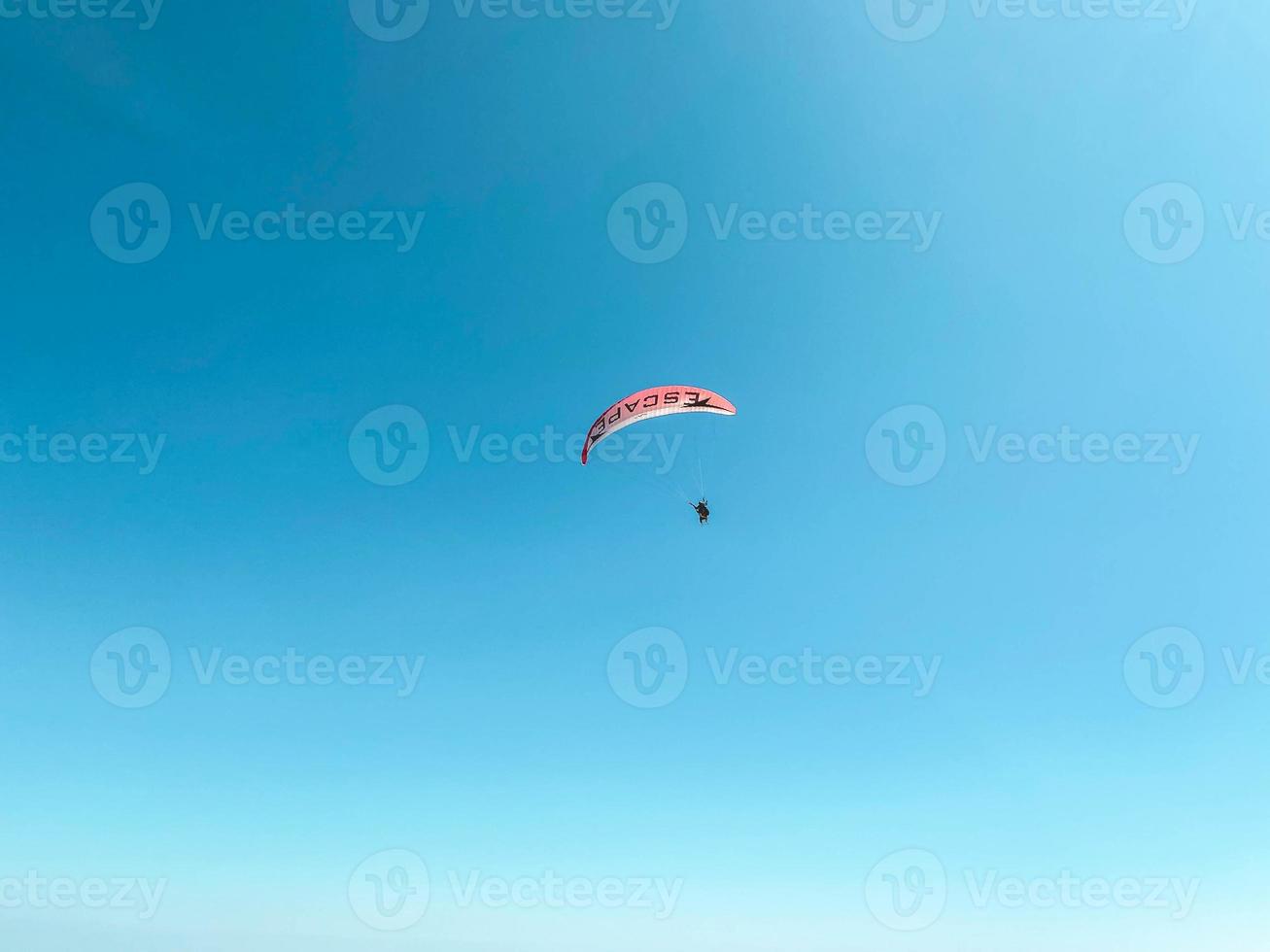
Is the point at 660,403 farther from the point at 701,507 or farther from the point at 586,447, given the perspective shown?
the point at 701,507

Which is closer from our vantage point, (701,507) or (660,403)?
(660,403)

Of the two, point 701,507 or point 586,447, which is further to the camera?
point 701,507

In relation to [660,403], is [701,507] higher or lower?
Answer: lower

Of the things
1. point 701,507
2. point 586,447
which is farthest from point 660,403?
point 701,507
